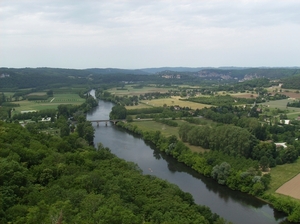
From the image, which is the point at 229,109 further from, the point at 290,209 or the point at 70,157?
the point at 70,157

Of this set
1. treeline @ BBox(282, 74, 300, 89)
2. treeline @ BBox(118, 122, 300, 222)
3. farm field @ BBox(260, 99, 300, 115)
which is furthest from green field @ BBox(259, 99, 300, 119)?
treeline @ BBox(118, 122, 300, 222)

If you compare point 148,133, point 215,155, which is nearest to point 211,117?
point 148,133

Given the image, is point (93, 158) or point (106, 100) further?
point (106, 100)

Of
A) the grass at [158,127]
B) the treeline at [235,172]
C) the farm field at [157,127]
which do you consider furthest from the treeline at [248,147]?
the farm field at [157,127]

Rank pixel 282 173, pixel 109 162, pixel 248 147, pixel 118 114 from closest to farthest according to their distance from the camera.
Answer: pixel 109 162 < pixel 282 173 < pixel 248 147 < pixel 118 114

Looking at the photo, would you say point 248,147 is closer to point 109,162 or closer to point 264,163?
point 264,163

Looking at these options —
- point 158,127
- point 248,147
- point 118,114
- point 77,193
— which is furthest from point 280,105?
point 77,193

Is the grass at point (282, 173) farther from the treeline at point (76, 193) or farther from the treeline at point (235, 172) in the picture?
the treeline at point (76, 193)
